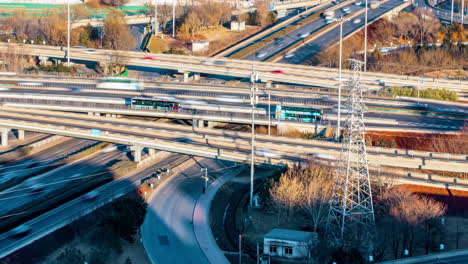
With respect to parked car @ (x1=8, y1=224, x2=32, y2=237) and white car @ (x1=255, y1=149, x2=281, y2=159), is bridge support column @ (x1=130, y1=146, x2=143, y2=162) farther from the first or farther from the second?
parked car @ (x1=8, y1=224, x2=32, y2=237)

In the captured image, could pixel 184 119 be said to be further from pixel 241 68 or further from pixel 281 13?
pixel 281 13

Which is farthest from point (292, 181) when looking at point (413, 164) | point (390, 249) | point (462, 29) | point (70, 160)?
point (462, 29)

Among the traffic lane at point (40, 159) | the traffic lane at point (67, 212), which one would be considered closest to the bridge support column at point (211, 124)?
the traffic lane at point (67, 212)

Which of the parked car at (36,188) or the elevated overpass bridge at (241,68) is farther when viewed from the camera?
the elevated overpass bridge at (241,68)

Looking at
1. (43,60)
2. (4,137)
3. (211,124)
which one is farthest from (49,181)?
(43,60)

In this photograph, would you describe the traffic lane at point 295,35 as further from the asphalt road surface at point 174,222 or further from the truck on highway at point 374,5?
the asphalt road surface at point 174,222

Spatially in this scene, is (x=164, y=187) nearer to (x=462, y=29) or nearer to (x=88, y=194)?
(x=88, y=194)
